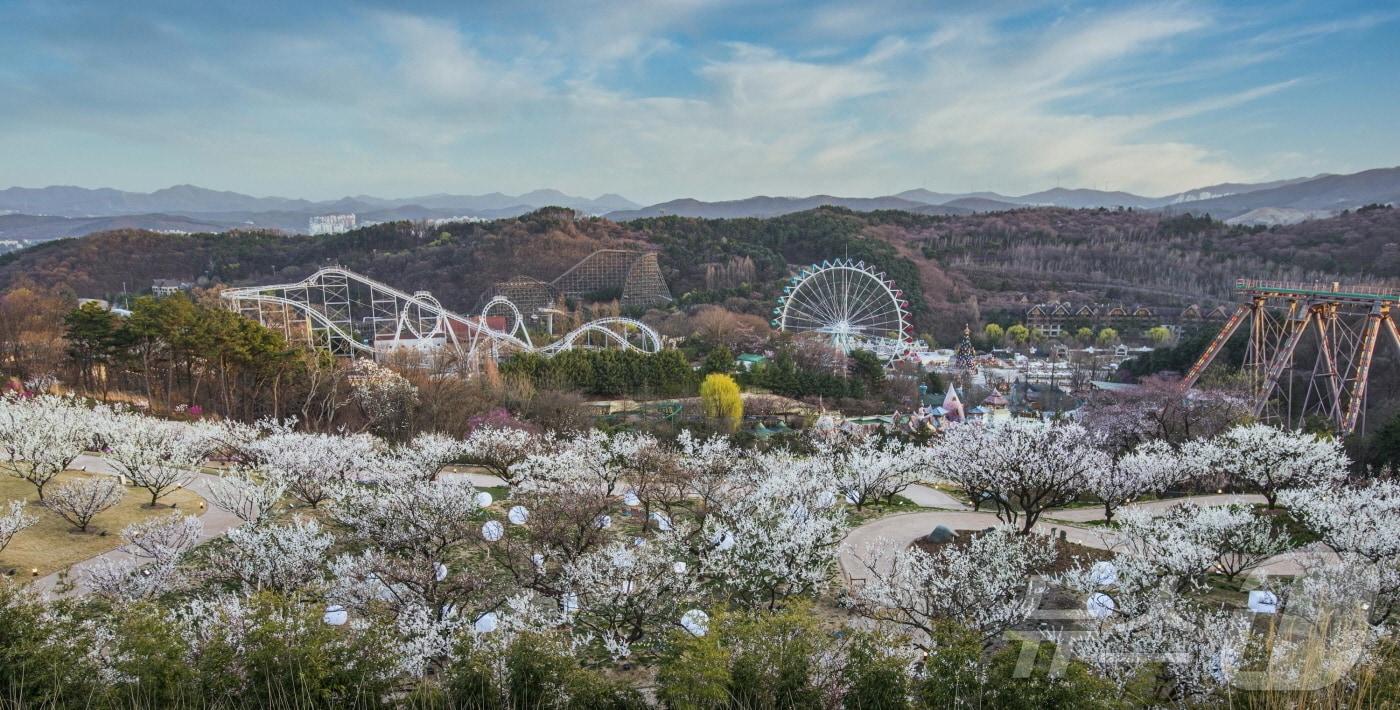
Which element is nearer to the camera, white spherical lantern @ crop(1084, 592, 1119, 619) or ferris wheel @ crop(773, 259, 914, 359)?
white spherical lantern @ crop(1084, 592, 1119, 619)

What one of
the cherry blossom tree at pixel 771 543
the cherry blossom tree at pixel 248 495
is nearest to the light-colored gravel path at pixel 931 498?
the cherry blossom tree at pixel 771 543

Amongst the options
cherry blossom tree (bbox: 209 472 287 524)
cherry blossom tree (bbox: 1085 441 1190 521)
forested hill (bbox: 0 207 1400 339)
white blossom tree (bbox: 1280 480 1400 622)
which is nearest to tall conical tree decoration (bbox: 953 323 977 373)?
forested hill (bbox: 0 207 1400 339)

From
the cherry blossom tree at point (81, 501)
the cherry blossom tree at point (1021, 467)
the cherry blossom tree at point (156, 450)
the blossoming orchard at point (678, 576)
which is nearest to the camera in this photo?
the blossoming orchard at point (678, 576)

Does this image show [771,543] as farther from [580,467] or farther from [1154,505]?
[1154,505]

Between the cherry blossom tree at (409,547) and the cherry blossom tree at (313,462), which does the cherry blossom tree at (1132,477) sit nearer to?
the cherry blossom tree at (409,547)

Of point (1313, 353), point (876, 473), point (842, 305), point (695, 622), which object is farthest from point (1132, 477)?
point (842, 305)

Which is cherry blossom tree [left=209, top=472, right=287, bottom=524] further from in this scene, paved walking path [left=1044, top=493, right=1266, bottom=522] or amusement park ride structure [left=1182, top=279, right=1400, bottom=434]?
amusement park ride structure [left=1182, top=279, right=1400, bottom=434]
